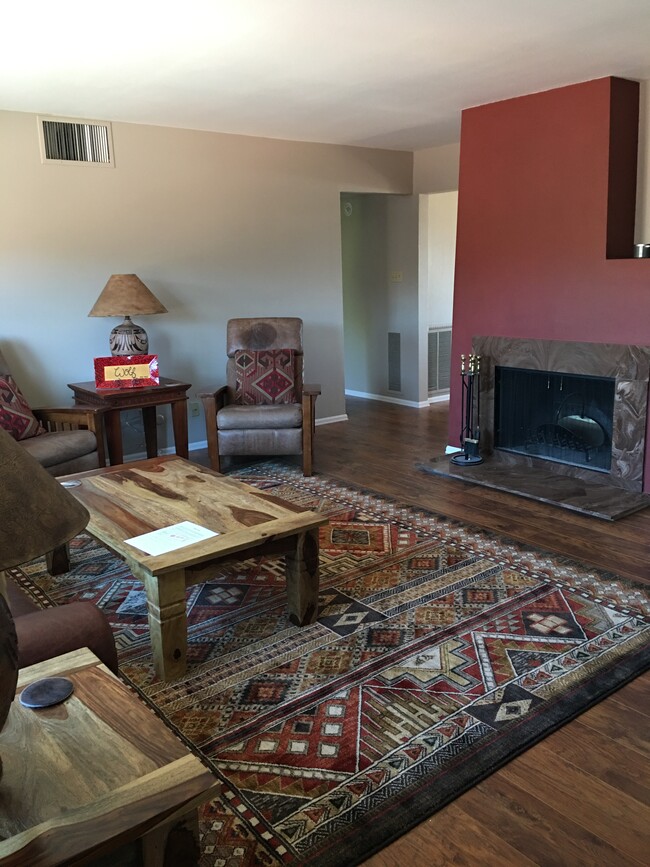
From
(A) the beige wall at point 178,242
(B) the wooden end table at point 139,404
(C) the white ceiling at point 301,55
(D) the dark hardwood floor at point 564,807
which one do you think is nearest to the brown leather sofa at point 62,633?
(D) the dark hardwood floor at point 564,807

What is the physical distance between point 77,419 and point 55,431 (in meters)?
0.18

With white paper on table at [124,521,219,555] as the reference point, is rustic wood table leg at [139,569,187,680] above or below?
below

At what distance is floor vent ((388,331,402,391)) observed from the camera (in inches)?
274

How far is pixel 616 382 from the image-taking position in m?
4.19

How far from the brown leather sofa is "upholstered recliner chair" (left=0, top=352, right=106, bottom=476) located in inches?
80.8

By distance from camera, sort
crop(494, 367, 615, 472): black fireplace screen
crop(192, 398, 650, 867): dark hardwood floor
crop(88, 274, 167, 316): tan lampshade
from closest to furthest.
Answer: crop(192, 398, 650, 867): dark hardwood floor < crop(494, 367, 615, 472): black fireplace screen < crop(88, 274, 167, 316): tan lampshade

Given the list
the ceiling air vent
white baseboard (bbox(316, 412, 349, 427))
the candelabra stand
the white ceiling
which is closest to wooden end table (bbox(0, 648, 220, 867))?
the white ceiling

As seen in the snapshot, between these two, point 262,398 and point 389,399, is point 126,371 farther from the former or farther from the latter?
point 389,399

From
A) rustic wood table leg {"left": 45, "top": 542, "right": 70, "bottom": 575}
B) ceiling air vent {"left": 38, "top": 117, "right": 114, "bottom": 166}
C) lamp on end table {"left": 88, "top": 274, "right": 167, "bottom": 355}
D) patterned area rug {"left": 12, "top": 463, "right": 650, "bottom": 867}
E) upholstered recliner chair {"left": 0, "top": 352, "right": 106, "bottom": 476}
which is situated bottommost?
patterned area rug {"left": 12, "top": 463, "right": 650, "bottom": 867}

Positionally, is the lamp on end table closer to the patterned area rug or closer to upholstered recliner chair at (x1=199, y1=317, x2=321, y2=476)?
upholstered recliner chair at (x1=199, y1=317, x2=321, y2=476)

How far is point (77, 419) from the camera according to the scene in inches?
168

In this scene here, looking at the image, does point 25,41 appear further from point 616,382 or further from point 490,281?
point 616,382

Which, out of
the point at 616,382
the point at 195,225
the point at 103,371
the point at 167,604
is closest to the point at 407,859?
the point at 167,604

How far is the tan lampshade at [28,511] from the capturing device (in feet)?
3.20
